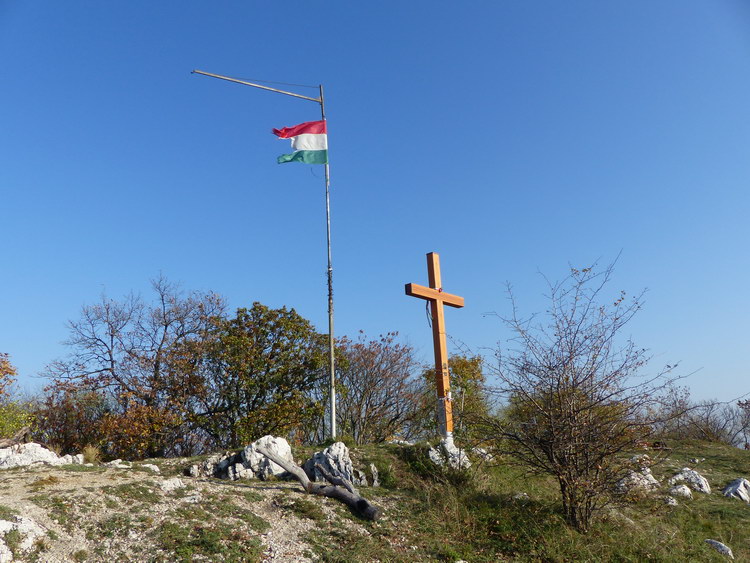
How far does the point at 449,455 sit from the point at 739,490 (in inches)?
222

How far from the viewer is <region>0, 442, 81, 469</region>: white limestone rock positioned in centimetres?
949

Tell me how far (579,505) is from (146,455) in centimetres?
1200

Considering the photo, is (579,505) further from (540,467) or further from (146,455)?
(146,455)

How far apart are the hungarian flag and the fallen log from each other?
303 inches

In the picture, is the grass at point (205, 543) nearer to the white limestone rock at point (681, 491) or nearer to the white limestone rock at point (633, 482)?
the white limestone rock at point (633, 482)

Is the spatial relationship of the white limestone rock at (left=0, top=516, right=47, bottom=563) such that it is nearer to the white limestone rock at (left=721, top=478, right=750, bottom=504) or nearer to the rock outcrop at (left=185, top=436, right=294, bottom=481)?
the rock outcrop at (left=185, top=436, right=294, bottom=481)

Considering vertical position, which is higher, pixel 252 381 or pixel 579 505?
pixel 252 381

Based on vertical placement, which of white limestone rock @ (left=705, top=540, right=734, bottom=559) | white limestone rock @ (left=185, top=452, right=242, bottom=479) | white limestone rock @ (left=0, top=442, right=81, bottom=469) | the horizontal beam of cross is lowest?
white limestone rock @ (left=705, top=540, right=734, bottom=559)

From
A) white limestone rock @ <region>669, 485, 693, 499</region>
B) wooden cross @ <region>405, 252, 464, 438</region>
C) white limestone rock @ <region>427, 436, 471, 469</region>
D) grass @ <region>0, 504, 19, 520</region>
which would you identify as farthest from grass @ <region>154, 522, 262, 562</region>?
white limestone rock @ <region>669, 485, 693, 499</region>

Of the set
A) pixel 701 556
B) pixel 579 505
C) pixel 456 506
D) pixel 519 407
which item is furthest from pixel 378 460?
pixel 701 556

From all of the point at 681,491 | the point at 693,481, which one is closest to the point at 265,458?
the point at 681,491

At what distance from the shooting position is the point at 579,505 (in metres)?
7.44

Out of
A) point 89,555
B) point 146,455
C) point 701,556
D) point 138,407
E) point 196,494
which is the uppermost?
point 138,407

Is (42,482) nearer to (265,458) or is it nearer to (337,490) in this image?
(265,458)
